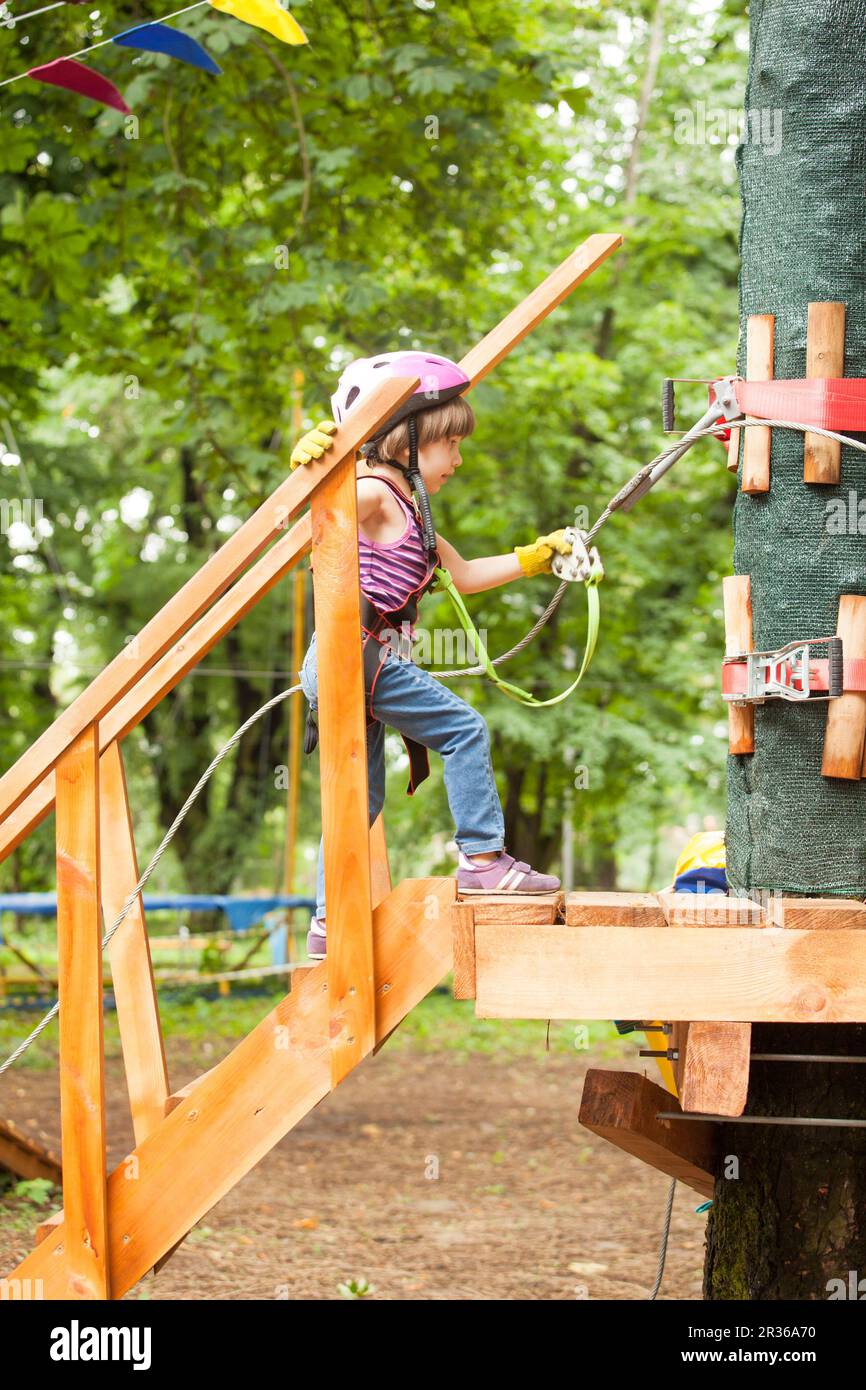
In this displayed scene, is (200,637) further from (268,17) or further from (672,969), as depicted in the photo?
(268,17)

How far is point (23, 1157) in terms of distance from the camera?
5879 millimetres

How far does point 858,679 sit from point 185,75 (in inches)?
213

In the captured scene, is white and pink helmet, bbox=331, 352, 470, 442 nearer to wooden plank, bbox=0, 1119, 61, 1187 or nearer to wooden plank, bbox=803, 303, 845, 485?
wooden plank, bbox=803, 303, 845, 485

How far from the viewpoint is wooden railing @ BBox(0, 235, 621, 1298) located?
109 inches

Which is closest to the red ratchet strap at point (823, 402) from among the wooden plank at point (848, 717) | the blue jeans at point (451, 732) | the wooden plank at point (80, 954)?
the wooden plank at point (848, 717)

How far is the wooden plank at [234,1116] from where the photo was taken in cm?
286

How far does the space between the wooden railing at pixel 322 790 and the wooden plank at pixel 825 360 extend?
2.86 feet

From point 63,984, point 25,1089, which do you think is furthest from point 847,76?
point 25,1089

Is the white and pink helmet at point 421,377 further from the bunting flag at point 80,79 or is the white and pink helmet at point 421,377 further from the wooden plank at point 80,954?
the bunting flag at point 80,79

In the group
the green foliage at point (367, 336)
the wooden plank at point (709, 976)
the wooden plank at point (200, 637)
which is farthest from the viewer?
the green foliage at point (367, 336)

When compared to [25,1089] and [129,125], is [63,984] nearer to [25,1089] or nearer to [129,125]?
[129,125]

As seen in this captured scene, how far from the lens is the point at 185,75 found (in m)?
6.88

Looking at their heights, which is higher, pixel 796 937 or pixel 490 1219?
pixel 796 937

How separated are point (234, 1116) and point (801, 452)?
6.12 feet
